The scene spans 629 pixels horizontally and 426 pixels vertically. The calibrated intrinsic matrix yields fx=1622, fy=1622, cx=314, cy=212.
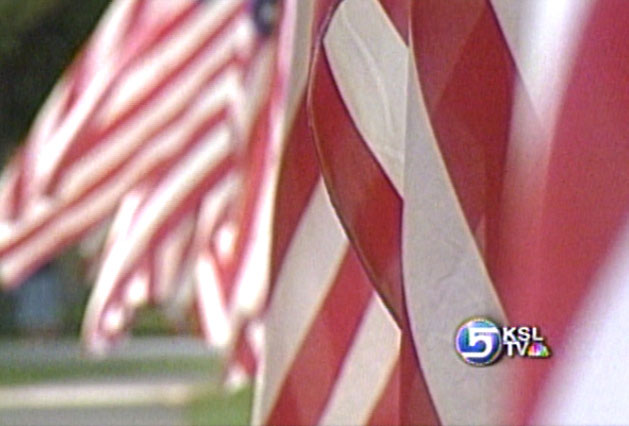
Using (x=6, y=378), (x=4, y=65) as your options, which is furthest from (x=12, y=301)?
(x=6, y=378)

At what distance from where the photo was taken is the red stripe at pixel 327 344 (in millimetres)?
1815

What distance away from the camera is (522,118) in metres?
1.31

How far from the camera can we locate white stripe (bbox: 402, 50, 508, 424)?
135 centimetres

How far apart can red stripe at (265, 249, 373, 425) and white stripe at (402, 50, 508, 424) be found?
0.40m

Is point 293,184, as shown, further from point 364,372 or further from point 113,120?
point 113,120

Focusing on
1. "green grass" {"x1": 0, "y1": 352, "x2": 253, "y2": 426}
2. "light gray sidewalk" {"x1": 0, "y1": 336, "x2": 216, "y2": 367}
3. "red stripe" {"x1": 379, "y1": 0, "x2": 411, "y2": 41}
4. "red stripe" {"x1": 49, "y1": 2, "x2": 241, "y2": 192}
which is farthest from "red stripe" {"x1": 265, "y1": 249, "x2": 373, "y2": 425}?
"light gray sidewalk" {"x1": 0, "y1": 336, "x2": 216, "y2": 367}

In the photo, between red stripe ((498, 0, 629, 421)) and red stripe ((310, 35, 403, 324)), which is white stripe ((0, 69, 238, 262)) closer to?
red stripe ((310, 35, 403, 324))

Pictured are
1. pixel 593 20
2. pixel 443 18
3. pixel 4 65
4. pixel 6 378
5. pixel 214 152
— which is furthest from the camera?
pixel 4 65

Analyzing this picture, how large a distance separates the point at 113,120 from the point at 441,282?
4.60 meters

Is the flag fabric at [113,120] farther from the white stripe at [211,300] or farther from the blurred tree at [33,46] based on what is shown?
the blurred tree at [33,46]

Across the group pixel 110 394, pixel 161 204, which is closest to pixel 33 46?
pixel 110 394

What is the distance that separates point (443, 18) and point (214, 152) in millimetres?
5142

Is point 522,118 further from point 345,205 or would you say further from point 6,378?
point 6,378

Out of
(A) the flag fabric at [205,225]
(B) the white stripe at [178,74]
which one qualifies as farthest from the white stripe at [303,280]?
(B) the white stripe at [178,74]
